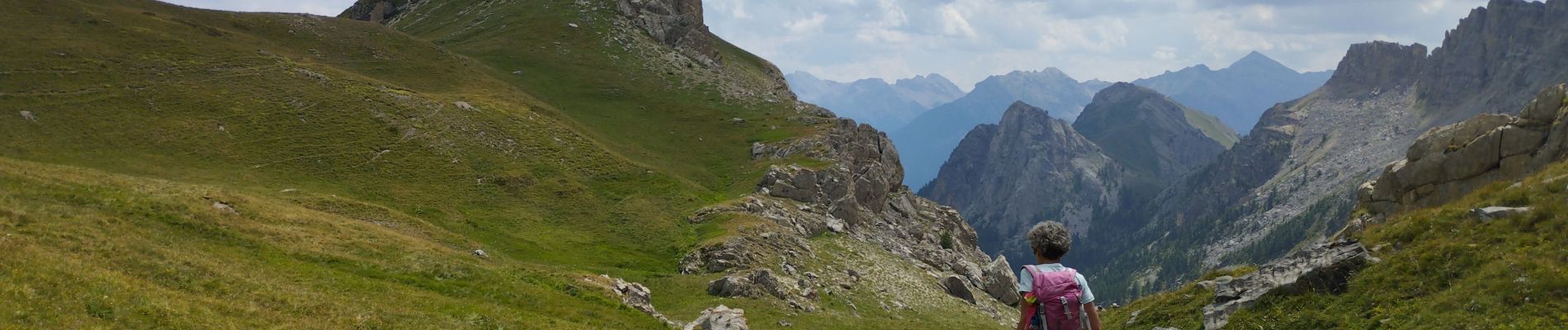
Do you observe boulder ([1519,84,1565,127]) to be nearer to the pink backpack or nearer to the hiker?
the hiker

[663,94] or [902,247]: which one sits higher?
[663,94]

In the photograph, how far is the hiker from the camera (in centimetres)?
1257

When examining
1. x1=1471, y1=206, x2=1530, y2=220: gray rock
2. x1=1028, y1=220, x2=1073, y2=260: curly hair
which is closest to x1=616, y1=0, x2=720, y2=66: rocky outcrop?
x1=1471, y1=206, x2=1530, y2=220: gray rock

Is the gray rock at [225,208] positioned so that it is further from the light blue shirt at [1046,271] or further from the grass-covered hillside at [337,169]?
the light blue shirt at [1046,271]

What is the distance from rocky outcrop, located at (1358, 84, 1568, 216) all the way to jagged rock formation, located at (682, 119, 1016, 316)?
99.7ft

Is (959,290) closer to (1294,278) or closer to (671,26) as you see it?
(1294,278)

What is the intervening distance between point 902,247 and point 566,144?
3667cm

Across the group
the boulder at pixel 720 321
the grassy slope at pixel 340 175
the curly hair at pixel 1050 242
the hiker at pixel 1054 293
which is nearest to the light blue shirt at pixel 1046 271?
the hiker at pixel 1054 293

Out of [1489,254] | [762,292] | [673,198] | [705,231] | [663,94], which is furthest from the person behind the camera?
[663,94]

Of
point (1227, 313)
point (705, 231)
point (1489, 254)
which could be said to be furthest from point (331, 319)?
point (705, 231)

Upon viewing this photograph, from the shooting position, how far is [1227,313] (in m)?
26.9

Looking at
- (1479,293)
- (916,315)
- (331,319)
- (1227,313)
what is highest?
(1479,293)

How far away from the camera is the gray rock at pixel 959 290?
6888cm

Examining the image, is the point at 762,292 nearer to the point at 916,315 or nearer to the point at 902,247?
the point at 916,315
